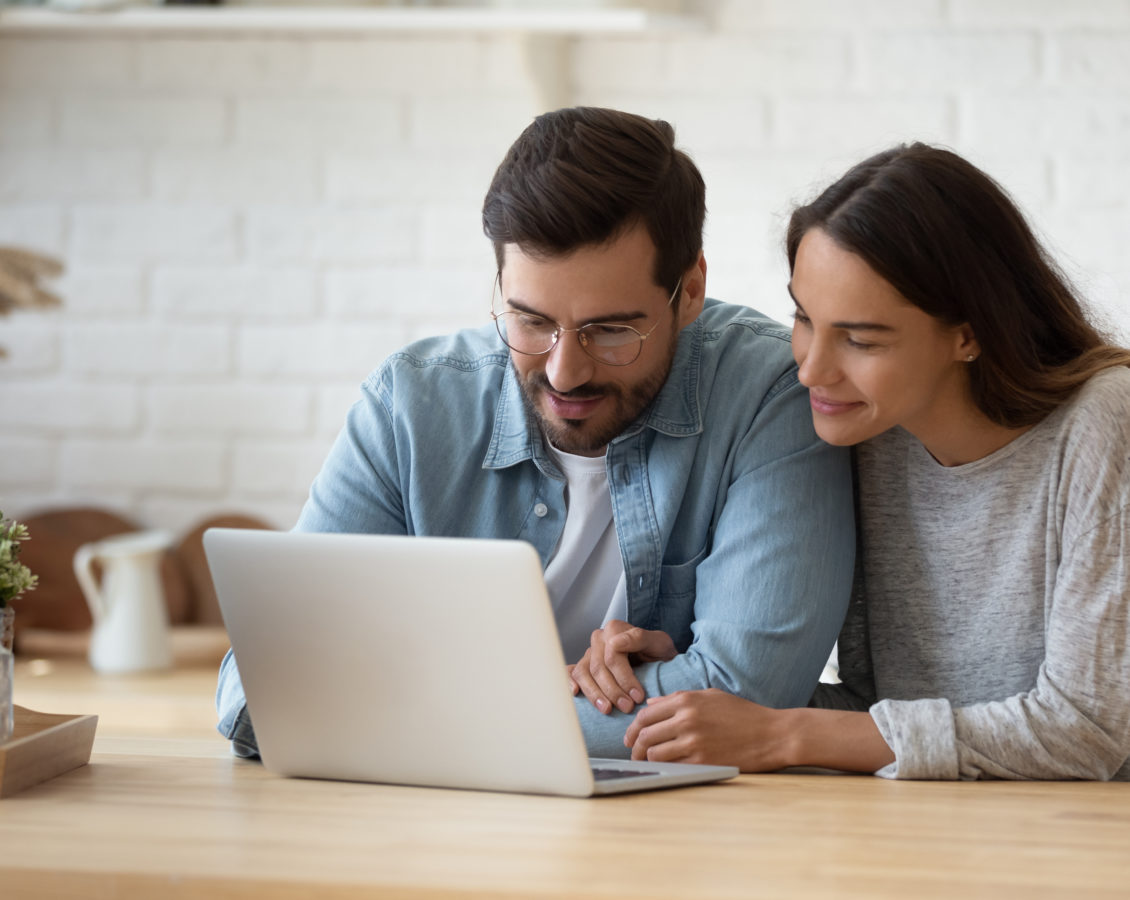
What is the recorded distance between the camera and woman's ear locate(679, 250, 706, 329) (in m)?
1.48

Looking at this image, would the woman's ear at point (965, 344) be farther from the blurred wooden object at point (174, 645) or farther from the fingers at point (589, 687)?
the blurred wooden object at point (174, 645)

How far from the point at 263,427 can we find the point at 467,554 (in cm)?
142

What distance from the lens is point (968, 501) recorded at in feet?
4.45

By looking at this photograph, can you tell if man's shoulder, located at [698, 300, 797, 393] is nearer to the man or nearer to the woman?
the man

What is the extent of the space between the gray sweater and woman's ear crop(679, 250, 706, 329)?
23 centimetres

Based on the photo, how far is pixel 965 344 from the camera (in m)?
1.30

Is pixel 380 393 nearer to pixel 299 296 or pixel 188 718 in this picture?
pixel 188 718

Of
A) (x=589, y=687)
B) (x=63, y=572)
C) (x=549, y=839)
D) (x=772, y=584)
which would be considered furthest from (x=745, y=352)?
(x=63, y=572)

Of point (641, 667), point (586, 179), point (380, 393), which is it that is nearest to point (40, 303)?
point (380, 393)

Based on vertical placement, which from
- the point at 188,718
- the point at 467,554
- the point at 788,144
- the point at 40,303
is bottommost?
the point at 188,718

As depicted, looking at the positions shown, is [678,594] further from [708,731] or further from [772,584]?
[708,731]

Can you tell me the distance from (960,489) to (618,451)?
0.34 m

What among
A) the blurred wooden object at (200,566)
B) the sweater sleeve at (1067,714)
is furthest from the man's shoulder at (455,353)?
the blurred wooden object at (200,566)

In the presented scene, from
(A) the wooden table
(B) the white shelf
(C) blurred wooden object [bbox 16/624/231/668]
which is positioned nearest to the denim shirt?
(A) the wooden table
